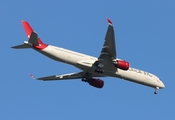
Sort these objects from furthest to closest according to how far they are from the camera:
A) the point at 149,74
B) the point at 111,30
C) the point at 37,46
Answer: the point at 149,74
the point at 37,46
the point at 111,30

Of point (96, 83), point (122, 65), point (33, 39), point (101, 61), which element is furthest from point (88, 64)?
point (33, 39)

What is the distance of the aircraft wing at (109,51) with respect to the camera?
4344 cm

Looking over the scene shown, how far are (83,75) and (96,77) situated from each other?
2.18 m

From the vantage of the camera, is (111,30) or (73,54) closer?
(111,30)

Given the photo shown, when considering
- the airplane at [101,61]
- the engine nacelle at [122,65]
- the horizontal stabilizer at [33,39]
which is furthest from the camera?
the engine nacelle at [122,65]

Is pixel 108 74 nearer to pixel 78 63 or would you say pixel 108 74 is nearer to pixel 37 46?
pixel 78 63

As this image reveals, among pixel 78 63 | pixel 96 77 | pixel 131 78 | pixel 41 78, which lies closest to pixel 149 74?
pixel 131 78

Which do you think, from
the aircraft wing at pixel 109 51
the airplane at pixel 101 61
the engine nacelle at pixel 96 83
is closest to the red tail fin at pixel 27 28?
the airplane at pixel 101 61

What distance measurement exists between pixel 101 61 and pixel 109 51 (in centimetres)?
244

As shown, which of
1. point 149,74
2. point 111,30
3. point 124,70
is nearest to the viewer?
point 111,30

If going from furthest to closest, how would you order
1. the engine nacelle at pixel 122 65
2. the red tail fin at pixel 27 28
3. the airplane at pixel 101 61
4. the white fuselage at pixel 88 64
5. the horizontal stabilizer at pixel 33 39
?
the red tail fin at pixel 27 28 < the engine nacelle at pixel 122 65 < the white fuselage at pixel 88 64 < the airplane at pixel 101 61 < the horizontal stabilizer at pixel 33 39

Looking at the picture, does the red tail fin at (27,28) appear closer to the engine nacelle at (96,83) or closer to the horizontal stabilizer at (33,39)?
the horizontal stabilizer at (33,39)

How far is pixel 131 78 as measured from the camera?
Answer: 52750mm

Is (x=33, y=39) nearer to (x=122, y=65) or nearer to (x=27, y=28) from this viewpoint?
(x=27, y=28)
